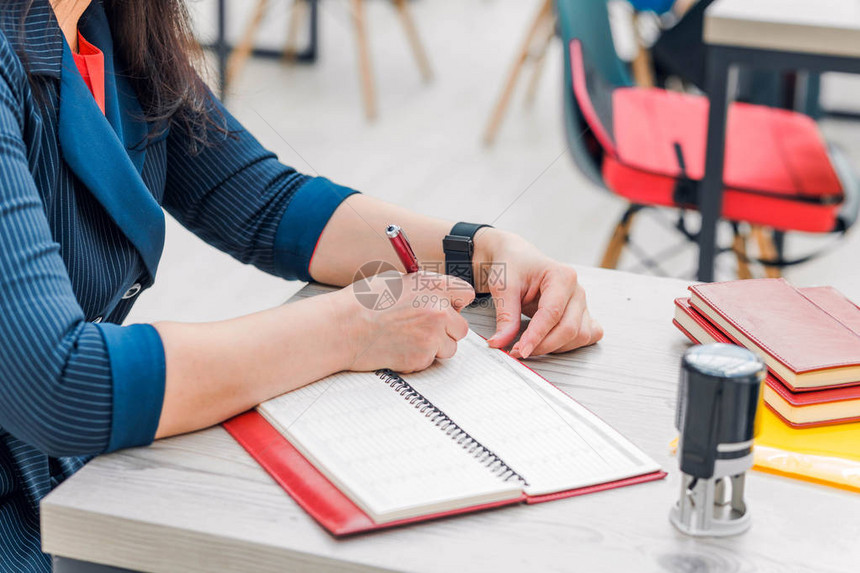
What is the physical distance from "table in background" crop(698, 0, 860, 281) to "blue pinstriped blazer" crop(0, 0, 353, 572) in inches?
37.5

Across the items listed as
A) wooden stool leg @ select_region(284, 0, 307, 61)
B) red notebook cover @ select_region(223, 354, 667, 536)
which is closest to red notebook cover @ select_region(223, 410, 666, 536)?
red notebook cover @ select_region(223, 354, 667, 536)

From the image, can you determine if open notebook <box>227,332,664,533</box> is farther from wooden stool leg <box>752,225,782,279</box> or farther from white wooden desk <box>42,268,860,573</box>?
wooden stool leg <box>752,225,782,279</box>

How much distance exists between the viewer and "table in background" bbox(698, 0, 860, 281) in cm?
175

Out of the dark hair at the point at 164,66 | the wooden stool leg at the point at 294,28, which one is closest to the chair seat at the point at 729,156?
the dark hair at the point at 164,66

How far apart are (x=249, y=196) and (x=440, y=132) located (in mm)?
2663

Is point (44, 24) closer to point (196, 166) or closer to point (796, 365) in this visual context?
point (196, 166)

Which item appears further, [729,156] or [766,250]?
[766,250]

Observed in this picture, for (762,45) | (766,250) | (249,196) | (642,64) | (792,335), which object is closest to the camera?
(792,335)

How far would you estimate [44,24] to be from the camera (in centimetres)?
90

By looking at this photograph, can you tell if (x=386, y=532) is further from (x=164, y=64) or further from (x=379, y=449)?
(x=164, y=64)

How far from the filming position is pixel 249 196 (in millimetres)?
1136

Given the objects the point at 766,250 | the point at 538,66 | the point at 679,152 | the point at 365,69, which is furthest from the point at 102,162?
the point at 538,66

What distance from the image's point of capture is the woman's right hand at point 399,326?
86 centimetres

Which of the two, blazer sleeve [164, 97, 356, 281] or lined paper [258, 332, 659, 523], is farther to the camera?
blazer sleeve [164, 97, 356, 281]
